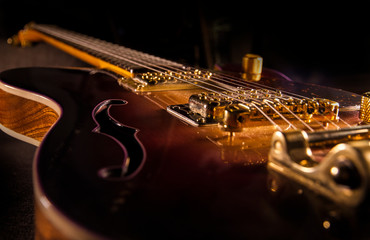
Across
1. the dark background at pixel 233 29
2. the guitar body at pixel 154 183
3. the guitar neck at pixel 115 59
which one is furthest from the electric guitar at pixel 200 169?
the dark background at pixel 233 29

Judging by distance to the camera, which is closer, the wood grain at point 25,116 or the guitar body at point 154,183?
the guitar body at point 154,183

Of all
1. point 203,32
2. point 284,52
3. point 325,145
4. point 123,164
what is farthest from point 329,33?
point 123,164

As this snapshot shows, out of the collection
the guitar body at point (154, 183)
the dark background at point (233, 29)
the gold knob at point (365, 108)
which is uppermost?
the dark background at point (233, 29)

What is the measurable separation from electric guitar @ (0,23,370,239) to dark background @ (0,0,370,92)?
1.36m

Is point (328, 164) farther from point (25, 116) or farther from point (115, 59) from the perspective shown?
point (115, 59)

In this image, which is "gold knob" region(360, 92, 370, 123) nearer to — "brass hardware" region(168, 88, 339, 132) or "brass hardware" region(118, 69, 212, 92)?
"brass hardware" region(168, 88, 339, 132)

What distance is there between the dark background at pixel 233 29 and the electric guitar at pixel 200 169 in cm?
136

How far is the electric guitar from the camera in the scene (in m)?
Answer: 0.30

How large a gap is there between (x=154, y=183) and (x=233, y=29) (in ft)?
7.74

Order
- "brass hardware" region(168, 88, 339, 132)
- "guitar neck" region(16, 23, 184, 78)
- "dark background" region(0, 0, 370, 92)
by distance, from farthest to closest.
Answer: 1. "dark background" region(0, 0, 370, 92)
2. "guitar neck" region(16, 23, 184, 78)
3. "brass hardware" region(168, 88, 339, 132)

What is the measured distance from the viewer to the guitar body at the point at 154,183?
0.29 metres

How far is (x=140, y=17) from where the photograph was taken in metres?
3.07

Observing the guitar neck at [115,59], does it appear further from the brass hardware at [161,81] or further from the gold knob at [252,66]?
the gold knob at [252,66]

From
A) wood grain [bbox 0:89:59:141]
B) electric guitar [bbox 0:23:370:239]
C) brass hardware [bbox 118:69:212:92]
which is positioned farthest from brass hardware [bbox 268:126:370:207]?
wood grain [bbox 0:89:59:141]
